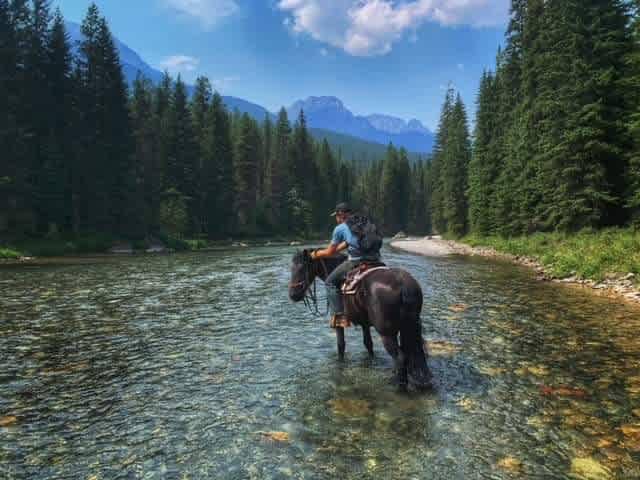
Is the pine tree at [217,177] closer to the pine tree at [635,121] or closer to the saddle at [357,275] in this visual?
the pine tree at [635,121]

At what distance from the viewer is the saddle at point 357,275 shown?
783cm

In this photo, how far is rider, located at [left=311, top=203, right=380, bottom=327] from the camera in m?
8.42

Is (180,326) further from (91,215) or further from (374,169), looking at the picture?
(374,169)

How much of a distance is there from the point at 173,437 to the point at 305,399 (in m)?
2.10

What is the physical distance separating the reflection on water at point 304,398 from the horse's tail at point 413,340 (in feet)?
1.15

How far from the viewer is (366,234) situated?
824cm

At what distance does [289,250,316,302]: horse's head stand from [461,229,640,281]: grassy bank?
14.7 meters

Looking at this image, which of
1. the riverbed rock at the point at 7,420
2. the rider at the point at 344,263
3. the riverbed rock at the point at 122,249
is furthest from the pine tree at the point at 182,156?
the riverbed rock at the point at 7,420

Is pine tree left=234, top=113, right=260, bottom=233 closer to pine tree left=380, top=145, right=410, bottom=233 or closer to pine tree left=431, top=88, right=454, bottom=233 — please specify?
pine tree left=431, top=88, right=454, bottom=233

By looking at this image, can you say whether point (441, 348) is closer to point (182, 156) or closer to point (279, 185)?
point (182, 156)

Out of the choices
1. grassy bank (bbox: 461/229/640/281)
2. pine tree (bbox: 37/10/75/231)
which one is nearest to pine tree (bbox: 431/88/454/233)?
grassy bank (bbox: 461/229/640/281)

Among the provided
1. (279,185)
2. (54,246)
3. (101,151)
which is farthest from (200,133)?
(54,246)

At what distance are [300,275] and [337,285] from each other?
1128mm

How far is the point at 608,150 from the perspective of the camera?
993 inches
